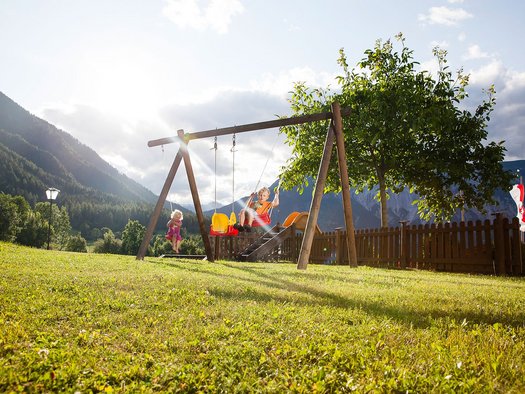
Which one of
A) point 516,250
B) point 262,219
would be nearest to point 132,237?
point 262,219

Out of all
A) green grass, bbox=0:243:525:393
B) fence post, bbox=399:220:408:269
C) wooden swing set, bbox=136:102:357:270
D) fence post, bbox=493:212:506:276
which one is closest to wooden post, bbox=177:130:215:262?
wooden swing set, bbox=136:102:357:270

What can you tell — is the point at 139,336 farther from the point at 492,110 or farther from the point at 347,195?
the point at 492,110

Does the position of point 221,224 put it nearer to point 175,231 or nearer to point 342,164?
point 175,231

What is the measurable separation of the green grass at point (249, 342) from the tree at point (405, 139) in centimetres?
1535

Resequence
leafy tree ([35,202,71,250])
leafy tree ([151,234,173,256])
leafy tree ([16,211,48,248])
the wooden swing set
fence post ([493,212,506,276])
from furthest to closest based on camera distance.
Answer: leafy tree ([35,202,71,250]), leafy tree ([151,234,173,256]), leafy tree ([16,211,48,248]), fence post ([493,212,506,276]), the wooden swing set

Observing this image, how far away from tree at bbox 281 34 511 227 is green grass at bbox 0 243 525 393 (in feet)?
50.4

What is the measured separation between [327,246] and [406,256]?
4.95 meters

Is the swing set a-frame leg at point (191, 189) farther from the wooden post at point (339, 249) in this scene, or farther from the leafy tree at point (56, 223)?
the leafy tree at point (56, 223)

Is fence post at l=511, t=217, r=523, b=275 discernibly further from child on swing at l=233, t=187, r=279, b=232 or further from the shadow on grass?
child on swing at l=233, t=187, r=279, b=232

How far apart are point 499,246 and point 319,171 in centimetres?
620

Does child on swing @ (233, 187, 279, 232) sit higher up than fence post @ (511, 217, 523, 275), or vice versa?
child on swing @ (233, 187, 279, 232)

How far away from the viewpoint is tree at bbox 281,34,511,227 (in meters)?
19.3

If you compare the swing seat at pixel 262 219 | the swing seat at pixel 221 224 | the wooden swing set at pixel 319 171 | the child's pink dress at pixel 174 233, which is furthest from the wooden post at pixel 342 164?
the child's pink dress at pixel 174 233

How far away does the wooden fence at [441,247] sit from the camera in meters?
11.8
